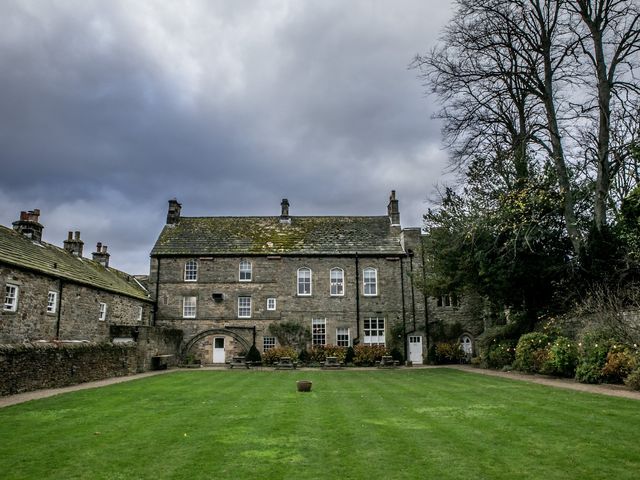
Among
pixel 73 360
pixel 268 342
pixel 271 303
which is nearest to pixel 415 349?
pixel 268 342

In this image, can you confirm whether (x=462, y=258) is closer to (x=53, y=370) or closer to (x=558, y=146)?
(x=558, y=146)

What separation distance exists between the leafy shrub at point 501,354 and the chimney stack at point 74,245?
24.8 m

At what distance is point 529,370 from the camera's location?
20.6 metres

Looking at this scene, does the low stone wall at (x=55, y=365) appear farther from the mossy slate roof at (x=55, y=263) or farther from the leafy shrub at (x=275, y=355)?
the leafy shrub at (x=275, y=355)

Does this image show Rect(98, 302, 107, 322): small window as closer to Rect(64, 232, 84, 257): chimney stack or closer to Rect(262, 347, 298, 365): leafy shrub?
Rect(64, 232, 84, 257): chimney stack

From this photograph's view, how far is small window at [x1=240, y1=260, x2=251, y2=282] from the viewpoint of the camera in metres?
32.5

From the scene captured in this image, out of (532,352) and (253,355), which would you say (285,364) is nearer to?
(253,355)

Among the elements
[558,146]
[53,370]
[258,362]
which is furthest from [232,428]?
[258,362]

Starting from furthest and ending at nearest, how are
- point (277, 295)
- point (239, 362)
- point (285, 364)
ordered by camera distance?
point (277, 295), point (239, 362), point (285, 364)

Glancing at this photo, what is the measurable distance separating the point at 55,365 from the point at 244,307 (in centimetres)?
1580

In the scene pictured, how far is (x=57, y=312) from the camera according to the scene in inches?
876

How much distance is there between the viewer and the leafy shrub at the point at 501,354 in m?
23.2

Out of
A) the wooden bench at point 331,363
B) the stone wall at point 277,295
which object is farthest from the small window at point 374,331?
the wooden bench at point 331,363

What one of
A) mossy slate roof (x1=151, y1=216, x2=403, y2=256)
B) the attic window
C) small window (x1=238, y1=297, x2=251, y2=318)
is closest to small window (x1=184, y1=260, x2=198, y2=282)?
mossy slate roof (x1=151, y1=216, x2=403, y2=256)
